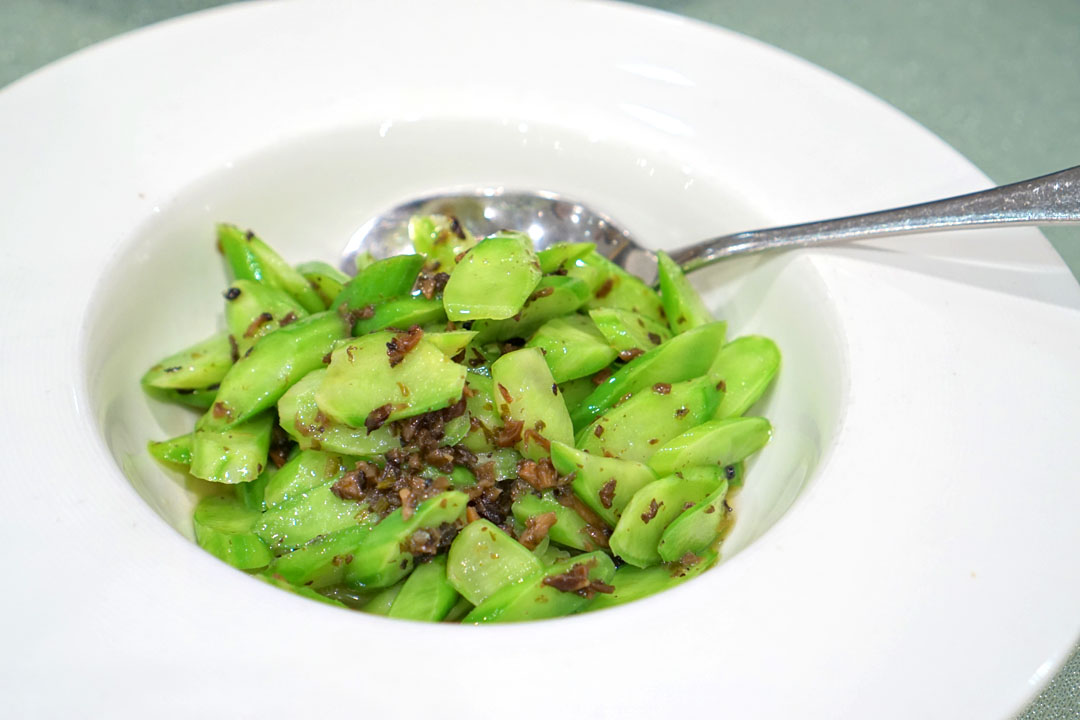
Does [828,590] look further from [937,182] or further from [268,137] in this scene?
[268,137]

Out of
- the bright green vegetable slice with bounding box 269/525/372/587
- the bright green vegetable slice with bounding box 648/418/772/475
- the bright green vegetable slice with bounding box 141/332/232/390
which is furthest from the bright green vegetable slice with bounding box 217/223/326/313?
the bright green vegetable slice with bounding box 648/418/772/475

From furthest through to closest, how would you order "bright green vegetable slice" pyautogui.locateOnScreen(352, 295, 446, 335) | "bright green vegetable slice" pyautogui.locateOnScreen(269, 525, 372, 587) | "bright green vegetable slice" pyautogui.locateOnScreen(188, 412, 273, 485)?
"bright green vegetable slice" pyautogui.locateOnScreen(352, 295, 446, 335) → "bright green vegetable slice" pyautogui.locateOnScreen(188, 412, 273, 485) → "bright green vegetable slice" pyautogui.locateOnScreen(269, 525, 372, 587)

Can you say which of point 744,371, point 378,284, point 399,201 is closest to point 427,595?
point 378,284

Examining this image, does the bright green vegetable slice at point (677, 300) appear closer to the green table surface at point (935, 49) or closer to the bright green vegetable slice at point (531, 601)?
the bright green vegetable slice at point (531, 601)

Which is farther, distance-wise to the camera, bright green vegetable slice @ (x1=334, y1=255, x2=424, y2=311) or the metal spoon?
bright green vegetable slice @ (x1=334, y1=255, x2=424, y2=311)

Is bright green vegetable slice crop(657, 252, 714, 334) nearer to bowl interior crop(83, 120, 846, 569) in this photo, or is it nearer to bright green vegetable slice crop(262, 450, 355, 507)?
bowl interior crop(83, 120, 846, 569)

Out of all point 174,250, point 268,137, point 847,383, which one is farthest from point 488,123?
point 847,383
